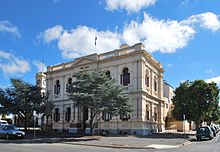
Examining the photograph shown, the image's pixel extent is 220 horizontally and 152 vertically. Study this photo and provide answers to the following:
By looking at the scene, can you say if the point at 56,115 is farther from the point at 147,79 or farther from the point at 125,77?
the point at 147,79

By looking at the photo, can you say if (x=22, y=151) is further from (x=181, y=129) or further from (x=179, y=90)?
(x=181, y=129)

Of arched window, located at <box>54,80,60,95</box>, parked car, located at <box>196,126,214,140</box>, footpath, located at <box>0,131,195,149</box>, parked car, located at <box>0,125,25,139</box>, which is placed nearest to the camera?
footpath, located at <box>0,131,195,149</box>

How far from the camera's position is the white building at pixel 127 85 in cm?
3891

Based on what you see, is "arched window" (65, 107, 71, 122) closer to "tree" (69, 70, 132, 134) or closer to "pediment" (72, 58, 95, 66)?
"pediment" (72, 58, 95, 66)

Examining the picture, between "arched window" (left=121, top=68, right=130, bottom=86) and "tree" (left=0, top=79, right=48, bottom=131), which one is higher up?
"arched window" (left=121, top=68, right=130, bottom=86)

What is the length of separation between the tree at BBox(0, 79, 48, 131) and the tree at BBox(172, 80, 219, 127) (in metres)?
18.9

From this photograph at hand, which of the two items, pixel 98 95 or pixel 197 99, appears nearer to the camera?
pixel 98 95

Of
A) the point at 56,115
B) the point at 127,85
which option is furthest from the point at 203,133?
the point at 56,115

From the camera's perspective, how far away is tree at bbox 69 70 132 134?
30469 millimetres

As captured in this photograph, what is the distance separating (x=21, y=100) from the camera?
4031 cm

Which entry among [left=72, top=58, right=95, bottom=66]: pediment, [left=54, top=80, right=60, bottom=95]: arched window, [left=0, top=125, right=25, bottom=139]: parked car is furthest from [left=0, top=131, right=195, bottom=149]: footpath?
[left=54, top=80, right=60, bottom=95]: arched window

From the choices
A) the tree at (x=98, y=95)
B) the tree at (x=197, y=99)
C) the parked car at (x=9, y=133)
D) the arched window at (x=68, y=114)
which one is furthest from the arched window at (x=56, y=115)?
the tree at (x=197, y=99)

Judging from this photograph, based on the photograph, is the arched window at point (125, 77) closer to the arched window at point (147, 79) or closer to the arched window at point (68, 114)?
the arched window at point (147, 79)

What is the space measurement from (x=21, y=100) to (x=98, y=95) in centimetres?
1431
